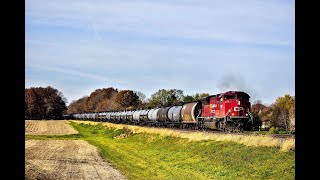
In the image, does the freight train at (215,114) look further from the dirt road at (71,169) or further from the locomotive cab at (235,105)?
the dirt road at (71,169)

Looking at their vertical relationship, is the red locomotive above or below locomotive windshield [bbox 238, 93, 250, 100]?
below

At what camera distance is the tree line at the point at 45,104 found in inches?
7175

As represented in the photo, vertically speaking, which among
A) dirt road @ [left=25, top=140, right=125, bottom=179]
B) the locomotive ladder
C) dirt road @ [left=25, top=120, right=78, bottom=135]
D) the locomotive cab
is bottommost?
dirt road @ [left=25, top=120, right=78, bottom=135]

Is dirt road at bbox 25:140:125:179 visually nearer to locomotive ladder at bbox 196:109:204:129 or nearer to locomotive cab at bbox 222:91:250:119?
locomotive cab at bbox 222:91:250:119

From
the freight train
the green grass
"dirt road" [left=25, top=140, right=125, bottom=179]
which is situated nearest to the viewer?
the green grass

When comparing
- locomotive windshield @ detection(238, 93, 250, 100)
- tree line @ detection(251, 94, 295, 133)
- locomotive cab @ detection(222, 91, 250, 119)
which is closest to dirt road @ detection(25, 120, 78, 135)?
tree line @ detection(251, 94, 295, 133)

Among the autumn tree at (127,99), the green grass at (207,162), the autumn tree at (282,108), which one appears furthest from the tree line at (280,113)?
the autumn tree at (127,99)

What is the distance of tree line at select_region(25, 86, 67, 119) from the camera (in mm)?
182250

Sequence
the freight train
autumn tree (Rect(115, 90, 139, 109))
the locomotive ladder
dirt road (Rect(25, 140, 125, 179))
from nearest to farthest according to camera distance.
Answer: dirt road (Rect(25, 140, 125, 179)), the freight train, the locomotive ladder, autumn tree (Rect(115, 90, 139, 109))

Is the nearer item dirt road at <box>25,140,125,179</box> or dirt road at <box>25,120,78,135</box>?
dirt road at <box>25,140,125,179</box>

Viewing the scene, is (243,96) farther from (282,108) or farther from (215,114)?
(282,108)
